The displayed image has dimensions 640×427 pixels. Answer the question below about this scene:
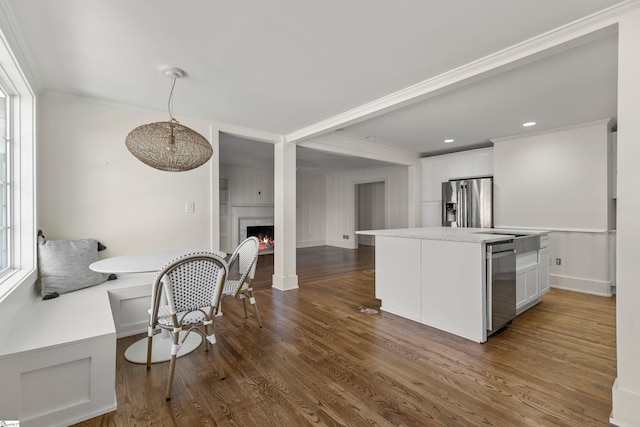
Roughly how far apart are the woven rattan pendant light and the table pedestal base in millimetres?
1393

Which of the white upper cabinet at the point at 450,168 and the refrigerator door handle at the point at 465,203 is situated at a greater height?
the white upper cabinet at the point at 450,168

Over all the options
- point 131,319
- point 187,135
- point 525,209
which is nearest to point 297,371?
point 131,319

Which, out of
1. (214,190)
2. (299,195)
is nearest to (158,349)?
(214,190)

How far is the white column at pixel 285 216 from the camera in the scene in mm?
4371

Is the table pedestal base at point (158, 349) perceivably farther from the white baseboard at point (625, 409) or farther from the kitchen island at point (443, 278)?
the white baseboard at point (625, 409)

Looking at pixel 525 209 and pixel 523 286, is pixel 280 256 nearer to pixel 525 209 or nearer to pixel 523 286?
pixel 523 286

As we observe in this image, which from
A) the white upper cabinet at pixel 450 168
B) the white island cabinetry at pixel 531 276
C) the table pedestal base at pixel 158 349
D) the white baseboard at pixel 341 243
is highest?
the white upper cabinet at pixel 450 168

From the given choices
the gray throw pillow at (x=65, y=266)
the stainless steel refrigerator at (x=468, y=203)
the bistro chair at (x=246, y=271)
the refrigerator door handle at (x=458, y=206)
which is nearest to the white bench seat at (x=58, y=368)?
the gray throw pillow at (x=65, y=266)

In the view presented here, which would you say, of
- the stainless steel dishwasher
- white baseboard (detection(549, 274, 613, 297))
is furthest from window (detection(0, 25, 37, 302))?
white baseboard (detection(549, 274, 613, 297))

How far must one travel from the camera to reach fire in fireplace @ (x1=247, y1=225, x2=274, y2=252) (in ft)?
26.2

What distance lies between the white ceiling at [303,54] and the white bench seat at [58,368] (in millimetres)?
1839

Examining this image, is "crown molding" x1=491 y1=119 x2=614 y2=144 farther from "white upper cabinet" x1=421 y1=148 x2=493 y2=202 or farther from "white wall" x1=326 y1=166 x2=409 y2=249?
"white wall" x1=326 y1=166 x2=409 y2=249

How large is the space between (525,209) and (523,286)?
195cm

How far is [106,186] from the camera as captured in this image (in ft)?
10.0
